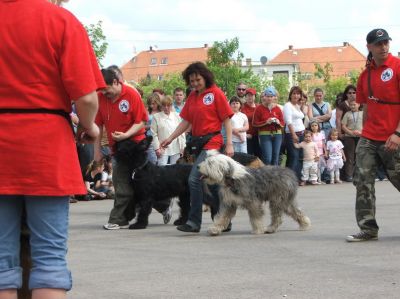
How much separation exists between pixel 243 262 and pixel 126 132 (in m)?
3.63

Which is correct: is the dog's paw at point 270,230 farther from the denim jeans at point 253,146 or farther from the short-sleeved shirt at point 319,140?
the short-sleeved shirt at point 319,140

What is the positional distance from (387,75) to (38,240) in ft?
18.8

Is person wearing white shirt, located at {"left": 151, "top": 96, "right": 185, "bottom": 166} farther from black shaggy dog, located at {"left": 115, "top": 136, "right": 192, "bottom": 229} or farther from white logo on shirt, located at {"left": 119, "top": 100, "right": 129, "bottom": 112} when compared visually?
white logo on shirt, located at {"left": 119, "top": 100, "right": 129, "bottom": 112}

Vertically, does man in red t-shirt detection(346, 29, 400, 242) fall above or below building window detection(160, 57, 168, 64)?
below

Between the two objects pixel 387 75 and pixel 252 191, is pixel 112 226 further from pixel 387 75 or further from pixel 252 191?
pixel 387 75

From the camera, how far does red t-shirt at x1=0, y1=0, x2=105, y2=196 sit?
440cm

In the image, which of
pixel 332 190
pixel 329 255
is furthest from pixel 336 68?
pixel 329 255

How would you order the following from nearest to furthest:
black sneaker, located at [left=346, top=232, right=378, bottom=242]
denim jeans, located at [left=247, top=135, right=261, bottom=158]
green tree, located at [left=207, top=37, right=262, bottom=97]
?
black sneaker, located at [left=346, top=232, right=378, bottom=242] < denim jeans, located at [left=247, top=135, right=261, bottom=158] < green tree, located at [left=207, top=37, right=262, bottom=97]

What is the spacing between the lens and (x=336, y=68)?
154625 millimetres

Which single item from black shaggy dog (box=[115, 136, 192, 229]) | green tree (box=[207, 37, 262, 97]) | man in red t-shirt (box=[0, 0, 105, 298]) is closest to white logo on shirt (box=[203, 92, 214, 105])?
black shaggy dog (box=[115, 136, 192, 229])

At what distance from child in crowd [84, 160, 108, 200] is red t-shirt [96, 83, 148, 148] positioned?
5.25m

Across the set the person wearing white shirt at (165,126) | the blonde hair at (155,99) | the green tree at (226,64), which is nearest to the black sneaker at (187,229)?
the person wearing white shirt at (165,126)

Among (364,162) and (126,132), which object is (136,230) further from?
(364,162)

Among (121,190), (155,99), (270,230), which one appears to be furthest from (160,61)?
(270,230)
